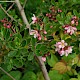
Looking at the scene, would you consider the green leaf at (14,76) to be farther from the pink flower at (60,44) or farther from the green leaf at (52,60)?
the pink flower at (60,44)

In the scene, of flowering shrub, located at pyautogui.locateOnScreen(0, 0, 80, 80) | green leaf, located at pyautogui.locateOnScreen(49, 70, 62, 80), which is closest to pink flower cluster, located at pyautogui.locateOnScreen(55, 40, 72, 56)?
flowering shrub, located at pyautogui.locateOnScreen(0, 0, 80, 80)

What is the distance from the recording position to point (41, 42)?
151 cm

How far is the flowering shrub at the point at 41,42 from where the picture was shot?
4.56ft

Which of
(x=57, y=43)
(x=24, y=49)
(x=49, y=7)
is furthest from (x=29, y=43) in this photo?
(x=49, y=7)

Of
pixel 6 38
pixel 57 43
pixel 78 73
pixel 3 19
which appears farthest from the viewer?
pixel 78 73

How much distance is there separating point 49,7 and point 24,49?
24.0 inches

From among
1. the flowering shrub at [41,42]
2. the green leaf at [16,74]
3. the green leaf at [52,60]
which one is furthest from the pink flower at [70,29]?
the green leaf at [16,74]

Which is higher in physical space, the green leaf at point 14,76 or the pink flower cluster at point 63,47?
the pink flower cluster at point 63,47

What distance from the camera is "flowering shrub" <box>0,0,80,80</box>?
1391 mm

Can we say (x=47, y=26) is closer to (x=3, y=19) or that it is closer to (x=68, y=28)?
(x=68, y=28)

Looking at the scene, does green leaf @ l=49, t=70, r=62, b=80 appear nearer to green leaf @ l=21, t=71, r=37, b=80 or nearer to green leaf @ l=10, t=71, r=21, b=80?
green leaf @ l=21, t=71, r=37, b=80

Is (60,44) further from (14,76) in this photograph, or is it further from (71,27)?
(14,76)

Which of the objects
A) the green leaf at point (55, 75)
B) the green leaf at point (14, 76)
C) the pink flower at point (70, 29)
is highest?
the pink flower at point (70, 29)

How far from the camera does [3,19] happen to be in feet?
5.80
